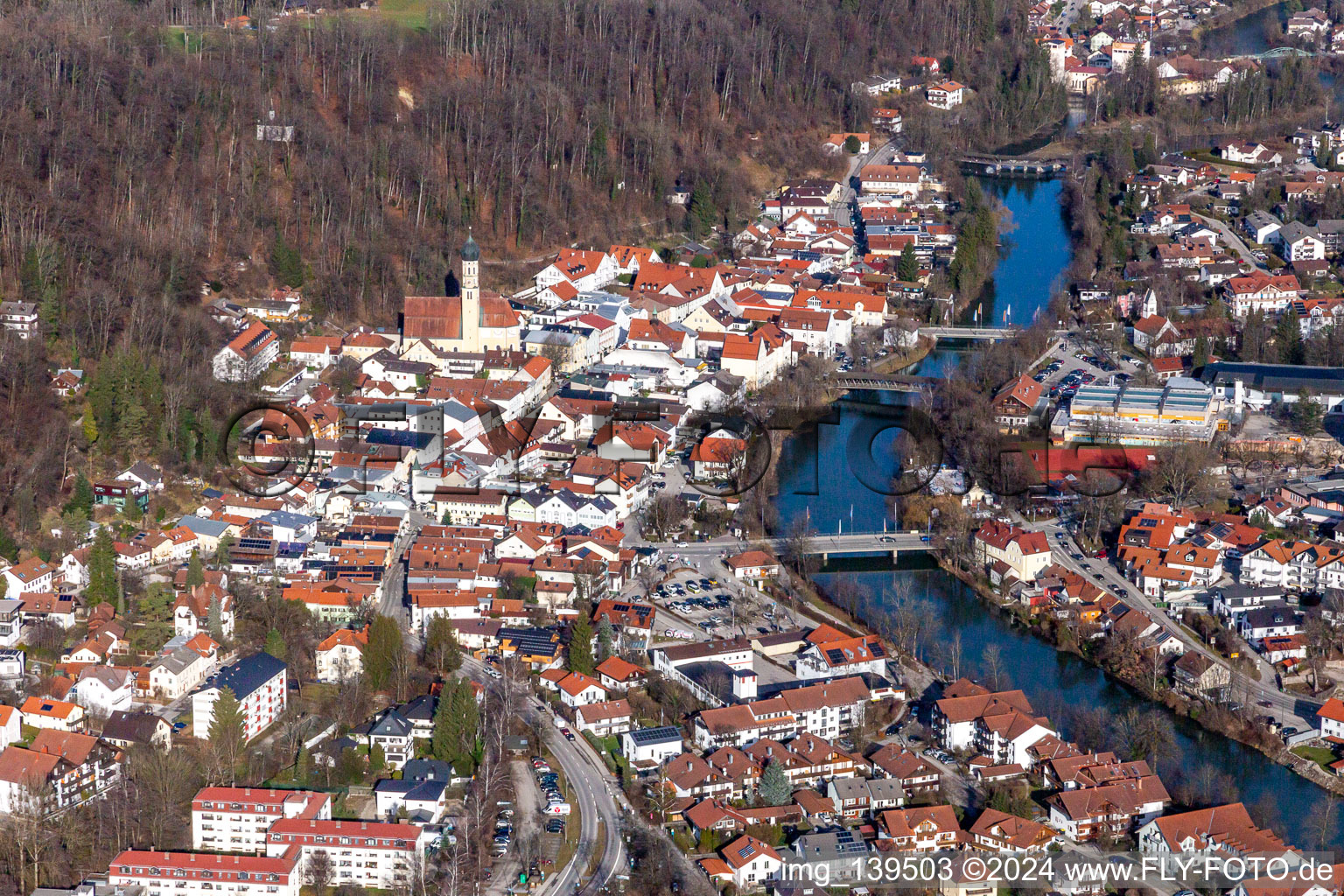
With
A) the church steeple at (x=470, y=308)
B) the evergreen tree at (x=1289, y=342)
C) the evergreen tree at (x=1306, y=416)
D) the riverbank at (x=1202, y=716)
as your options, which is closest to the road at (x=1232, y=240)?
the evergreen tree at (x=1289, y=342)

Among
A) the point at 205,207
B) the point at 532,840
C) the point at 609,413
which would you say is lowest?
the point at 532,840

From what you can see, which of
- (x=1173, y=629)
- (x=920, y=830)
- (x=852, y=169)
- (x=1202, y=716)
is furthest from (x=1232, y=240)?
(x=920, y=830)

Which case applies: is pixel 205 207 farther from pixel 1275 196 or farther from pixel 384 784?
pixel 1275 196

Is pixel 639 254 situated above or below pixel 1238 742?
above

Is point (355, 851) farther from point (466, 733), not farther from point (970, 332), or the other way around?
point (970, 332)

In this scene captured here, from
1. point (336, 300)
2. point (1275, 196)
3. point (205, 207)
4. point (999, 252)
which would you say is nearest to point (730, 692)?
point (336, 300)

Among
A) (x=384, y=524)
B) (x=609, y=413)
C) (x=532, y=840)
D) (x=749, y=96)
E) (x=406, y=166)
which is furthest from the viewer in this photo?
(x=749, y=96)

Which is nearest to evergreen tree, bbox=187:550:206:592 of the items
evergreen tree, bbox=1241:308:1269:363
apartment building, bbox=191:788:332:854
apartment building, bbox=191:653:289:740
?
apartment building, bbox=191:653:289:740

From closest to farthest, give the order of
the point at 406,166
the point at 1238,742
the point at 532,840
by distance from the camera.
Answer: the point at 532,840, the point at 1238,742, the point at 406,166
